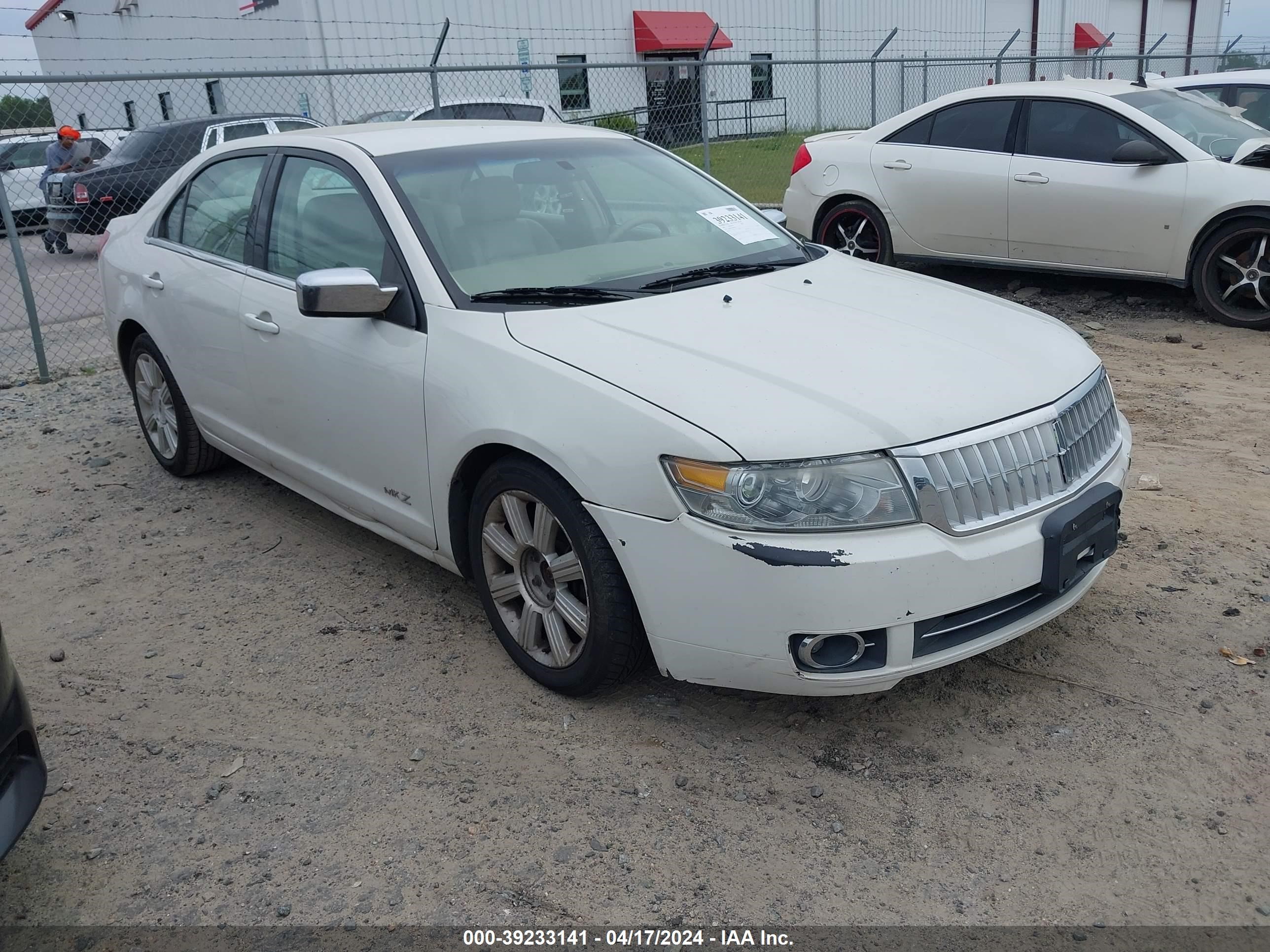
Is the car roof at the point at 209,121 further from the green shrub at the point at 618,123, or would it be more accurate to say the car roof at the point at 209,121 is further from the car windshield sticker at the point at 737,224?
the car windshield sticker at the point at 737,224

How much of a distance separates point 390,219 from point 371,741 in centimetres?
169

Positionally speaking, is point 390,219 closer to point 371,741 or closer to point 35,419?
point 371,741

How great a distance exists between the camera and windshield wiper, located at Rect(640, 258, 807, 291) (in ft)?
12.0

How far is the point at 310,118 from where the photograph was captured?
586 inches

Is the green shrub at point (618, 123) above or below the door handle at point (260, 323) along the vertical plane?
below

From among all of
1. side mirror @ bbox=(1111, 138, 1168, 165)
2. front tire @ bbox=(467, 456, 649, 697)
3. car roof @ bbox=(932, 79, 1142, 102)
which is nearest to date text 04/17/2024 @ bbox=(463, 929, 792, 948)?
front tire @ bbox=(467, 456, 649, 697)

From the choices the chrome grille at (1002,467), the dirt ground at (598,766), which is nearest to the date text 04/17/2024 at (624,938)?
the dirt ground at (598,766)

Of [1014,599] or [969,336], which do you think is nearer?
[1014,599]

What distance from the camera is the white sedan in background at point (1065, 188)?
7133 mm

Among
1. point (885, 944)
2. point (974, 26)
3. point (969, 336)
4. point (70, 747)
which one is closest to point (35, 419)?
point (70, 747)

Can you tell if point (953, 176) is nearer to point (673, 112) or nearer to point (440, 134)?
point (440, 134)

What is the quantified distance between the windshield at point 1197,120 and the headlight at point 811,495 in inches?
234

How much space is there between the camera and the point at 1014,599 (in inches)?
118

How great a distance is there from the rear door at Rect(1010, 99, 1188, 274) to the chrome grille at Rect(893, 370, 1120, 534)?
4.76 meters
